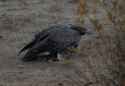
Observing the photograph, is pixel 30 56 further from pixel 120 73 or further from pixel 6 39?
pixel 120 73

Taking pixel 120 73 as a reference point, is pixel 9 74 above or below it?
below

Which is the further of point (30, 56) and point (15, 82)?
point (30, 56)

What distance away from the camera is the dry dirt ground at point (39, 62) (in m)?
6.17

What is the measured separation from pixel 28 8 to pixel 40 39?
3457 millimetres

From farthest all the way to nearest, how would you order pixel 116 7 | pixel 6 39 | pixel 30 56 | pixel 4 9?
pixel 4 9 < pixel 6 39 < pixel 30 56 < pixel 116 7

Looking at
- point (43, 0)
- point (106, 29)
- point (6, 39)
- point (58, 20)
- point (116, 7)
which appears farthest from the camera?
point (43, 0)

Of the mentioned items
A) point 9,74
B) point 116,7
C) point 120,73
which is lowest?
point 9,74

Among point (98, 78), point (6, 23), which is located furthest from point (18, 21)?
point (98, 78)

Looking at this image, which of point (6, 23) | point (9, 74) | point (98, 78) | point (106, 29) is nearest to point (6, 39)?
point (6, 23)

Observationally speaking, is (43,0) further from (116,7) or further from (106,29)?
(116,7)

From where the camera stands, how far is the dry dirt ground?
20.2 feet

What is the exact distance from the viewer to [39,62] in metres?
7.91

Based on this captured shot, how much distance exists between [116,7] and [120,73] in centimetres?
60

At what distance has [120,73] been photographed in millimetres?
5539
